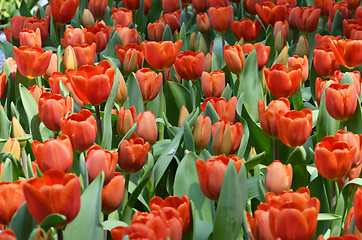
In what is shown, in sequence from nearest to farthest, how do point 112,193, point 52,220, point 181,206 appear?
point 52,220
point 181,206
point 112,193

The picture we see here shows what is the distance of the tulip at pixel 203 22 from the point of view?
233 centimetres

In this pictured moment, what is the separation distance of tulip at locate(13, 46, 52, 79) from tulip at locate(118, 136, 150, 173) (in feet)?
1.95

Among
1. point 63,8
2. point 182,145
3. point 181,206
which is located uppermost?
point 63,8

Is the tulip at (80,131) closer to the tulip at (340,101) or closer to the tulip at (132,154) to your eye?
the tulip at (132,154)

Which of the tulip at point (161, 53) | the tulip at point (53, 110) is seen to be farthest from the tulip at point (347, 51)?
the tulip at point (53, 110)

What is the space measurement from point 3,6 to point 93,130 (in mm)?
6011

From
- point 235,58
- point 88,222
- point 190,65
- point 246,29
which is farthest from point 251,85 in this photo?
point 88,222

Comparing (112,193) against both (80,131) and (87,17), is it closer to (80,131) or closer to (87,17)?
(80,131)

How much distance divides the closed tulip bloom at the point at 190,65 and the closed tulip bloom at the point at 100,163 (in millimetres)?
658

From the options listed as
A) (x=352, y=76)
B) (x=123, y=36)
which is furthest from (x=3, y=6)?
(x=352, y=76)

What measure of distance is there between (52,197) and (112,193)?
0.68 feet

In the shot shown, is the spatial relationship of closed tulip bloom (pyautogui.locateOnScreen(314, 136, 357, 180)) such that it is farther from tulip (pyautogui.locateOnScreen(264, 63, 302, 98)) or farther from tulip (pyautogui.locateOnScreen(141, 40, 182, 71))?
tulip (pyautogui.locateOnScreen(141, 40, 182, 71))

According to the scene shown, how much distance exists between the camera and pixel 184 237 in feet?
3.20

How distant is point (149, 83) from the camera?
1562 mm
